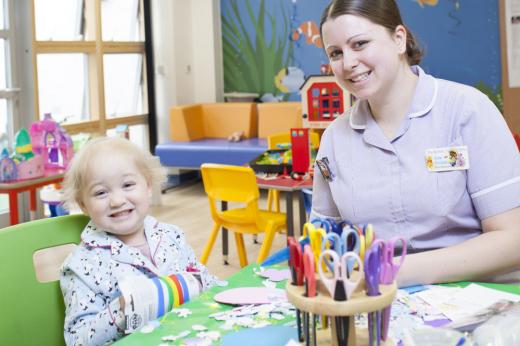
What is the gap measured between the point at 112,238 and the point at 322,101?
3123 millimetres

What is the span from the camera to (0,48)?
5.59m

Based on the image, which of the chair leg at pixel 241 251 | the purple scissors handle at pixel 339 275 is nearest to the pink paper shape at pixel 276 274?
the purple scissors handle at pixel 339 275

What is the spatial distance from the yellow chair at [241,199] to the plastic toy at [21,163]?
1.08 meters

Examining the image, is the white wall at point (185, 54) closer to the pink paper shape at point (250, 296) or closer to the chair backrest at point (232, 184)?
the chair backrest at point (232, 184)

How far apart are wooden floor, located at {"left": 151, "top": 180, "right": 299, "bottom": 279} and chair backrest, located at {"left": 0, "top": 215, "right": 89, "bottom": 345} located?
254cm

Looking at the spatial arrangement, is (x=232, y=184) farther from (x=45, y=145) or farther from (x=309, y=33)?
(x=309, y=33)

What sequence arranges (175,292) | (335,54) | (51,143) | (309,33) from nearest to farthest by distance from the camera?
1. (175,292)
2. (335,54)
3. (51,143)
4. (309,33)

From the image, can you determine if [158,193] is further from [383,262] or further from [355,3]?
[383,262]

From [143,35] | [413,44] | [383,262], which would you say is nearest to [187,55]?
[143,35]

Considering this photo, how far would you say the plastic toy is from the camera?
4.14m

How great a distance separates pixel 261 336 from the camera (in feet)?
4.28

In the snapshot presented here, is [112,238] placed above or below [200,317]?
above

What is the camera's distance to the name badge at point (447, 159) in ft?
5.33

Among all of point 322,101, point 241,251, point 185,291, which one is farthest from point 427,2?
point 185,291
